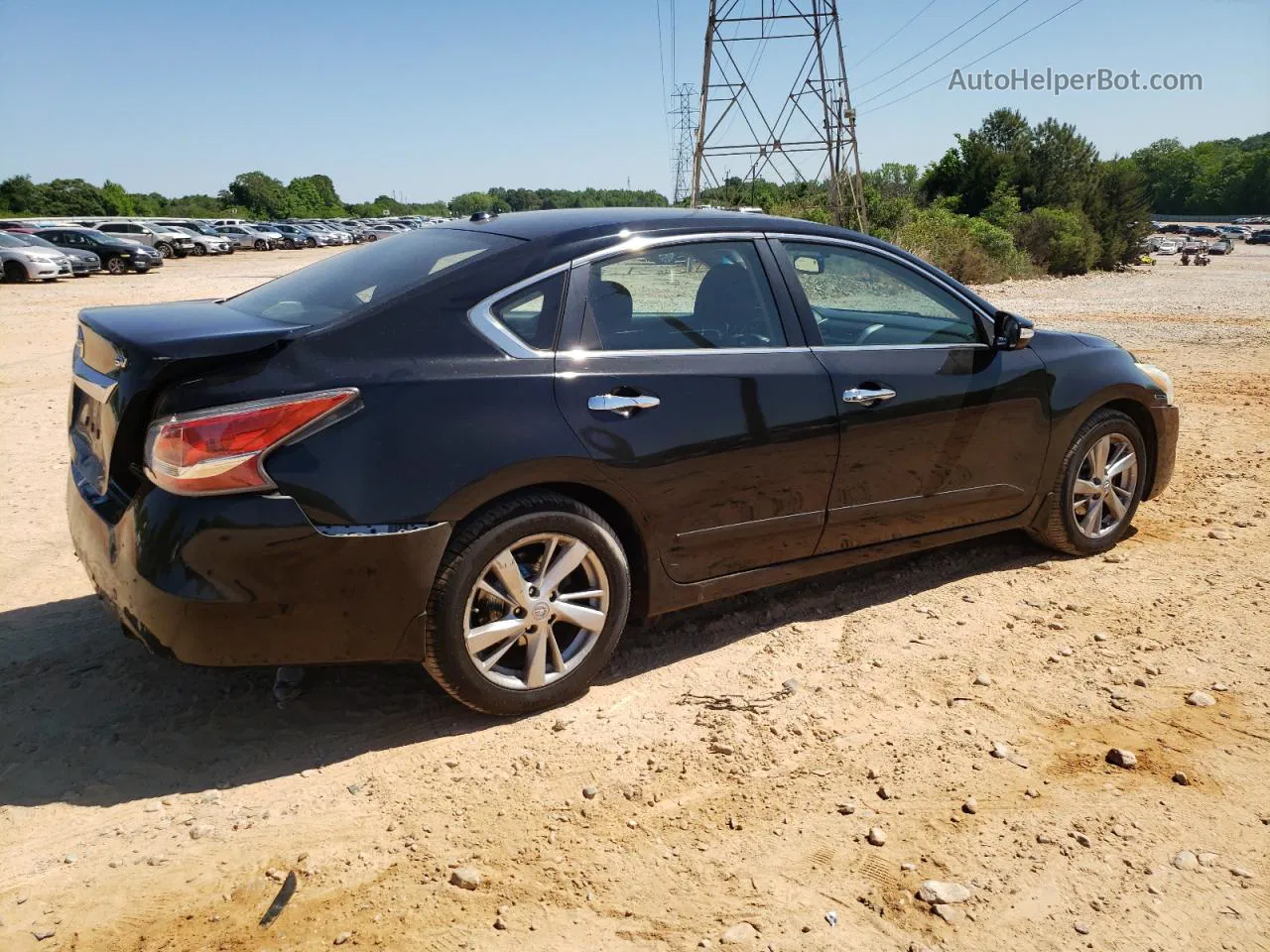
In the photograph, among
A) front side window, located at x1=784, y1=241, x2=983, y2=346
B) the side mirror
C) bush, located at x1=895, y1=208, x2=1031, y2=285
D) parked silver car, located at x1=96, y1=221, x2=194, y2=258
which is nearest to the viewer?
front side window, located at x1=784, y1=241, x2=983, y2=346

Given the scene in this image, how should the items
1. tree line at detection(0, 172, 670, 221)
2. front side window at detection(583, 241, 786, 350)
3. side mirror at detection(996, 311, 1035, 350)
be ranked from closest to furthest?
front side window at detection(583, 241, 786, 350) → side mirror at detection(996, 311, 1035, 350) → tree line at detection(0, 172, 670, 221)

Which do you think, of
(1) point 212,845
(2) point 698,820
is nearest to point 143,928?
(1) point 212,845

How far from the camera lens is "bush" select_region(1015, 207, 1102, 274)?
37812 millimetres

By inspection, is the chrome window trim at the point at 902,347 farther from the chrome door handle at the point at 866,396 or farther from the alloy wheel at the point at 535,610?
the alloy wheel at the point at 535,610

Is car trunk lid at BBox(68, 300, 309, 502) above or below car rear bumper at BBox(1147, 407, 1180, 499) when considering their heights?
above

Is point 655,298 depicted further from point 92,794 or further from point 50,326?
point 50,326

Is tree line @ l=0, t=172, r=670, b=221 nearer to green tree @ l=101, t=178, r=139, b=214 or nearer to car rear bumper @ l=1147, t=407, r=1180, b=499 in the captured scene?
green tree @ l=101, t=178, r=139, b=214

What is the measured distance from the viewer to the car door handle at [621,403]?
356cm

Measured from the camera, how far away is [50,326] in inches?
641

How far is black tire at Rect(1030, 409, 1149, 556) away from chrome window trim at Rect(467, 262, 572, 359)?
282 centimetres

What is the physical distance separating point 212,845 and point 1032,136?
57.3m

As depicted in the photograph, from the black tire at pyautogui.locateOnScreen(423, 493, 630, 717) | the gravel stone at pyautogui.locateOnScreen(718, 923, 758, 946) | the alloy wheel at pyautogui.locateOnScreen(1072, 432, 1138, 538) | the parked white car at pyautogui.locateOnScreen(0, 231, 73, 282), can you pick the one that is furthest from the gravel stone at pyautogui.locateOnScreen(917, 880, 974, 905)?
the parked white car at pyautogui.locateOnScreen(0, 231, 73, 282)

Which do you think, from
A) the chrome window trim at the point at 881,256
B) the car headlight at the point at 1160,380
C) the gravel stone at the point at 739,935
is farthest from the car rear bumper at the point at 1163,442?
the gravel stone at the point at 739,935

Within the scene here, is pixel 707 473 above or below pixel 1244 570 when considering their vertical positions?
above
